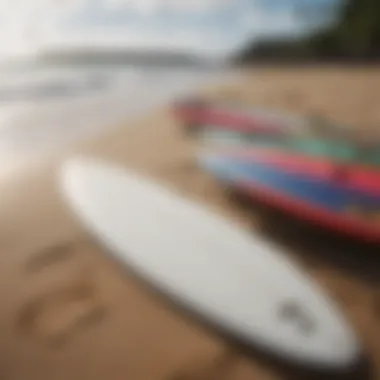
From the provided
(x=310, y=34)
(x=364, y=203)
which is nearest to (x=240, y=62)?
(x=310, y=34)

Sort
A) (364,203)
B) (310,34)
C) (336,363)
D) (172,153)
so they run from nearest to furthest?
(336,363) → (364,203) → (172,153) → (310,34)

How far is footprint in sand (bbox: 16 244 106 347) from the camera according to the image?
36 centimetres

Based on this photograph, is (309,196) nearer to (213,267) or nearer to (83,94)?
(213,267)

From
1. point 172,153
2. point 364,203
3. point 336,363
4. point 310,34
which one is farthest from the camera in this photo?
point 310,34

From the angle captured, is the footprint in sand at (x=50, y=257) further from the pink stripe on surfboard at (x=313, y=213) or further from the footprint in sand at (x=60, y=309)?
the pink stripe on surfboard at (x=313, y=213)

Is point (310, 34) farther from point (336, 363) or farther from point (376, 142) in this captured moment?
point (336, 363)

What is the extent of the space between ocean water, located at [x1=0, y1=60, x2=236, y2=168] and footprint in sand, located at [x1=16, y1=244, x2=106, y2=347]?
0.72 feet

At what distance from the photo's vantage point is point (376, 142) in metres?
0.52

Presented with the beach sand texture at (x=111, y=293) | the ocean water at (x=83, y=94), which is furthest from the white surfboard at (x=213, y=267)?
the ocean water at (x=83, y=94)

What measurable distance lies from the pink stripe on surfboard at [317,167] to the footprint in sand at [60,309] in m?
0.14

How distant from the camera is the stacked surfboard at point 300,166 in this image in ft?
1.38

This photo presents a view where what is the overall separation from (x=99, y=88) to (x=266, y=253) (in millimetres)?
321

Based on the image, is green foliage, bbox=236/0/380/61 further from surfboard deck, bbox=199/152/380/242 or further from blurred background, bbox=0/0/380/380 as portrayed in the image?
surfboard deck, bbox=199/152/380/242

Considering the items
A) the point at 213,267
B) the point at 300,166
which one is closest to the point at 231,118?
the point at 300,166
